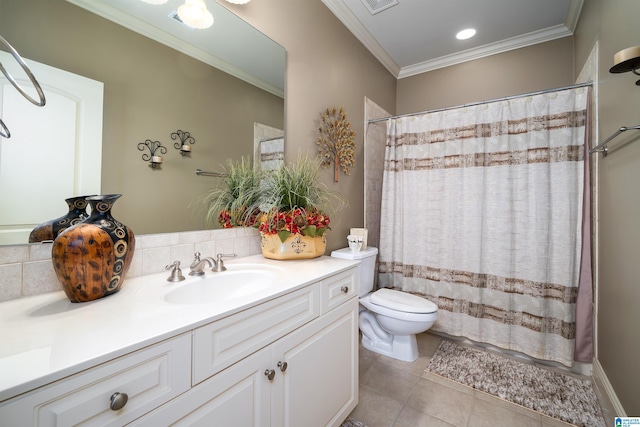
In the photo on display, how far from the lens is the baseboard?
4.32 ft

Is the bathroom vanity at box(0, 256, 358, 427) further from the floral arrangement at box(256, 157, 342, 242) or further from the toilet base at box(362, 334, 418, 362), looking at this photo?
the toilet base at box(362, 334, 418, 362)

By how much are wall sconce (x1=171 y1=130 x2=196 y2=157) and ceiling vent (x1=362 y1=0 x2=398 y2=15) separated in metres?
1.74

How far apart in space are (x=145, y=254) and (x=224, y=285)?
0.34 metres

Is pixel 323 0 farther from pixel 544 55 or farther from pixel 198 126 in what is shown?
pixel 544 55

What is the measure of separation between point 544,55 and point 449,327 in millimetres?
2510

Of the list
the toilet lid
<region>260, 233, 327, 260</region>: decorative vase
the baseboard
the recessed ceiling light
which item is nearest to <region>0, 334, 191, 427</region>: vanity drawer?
<region>260, 233, 327, 260</region>: decorative vase

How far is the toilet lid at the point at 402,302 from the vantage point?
1819 millimetres

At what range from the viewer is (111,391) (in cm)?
55

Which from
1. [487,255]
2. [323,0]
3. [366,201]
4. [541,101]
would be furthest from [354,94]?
[487,255]

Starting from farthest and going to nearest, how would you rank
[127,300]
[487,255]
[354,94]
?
[354,94]
[487,255]
[127,300]

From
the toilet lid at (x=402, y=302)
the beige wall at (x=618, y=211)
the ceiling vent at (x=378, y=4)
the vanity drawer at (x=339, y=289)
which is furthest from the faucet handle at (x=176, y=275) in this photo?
the ceiling vent at (x=378, y=4)

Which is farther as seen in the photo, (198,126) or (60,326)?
(198,126)

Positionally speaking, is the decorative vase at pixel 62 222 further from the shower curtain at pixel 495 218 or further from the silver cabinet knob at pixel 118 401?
the shower curtain at pixel 495 218

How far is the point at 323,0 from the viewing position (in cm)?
198
